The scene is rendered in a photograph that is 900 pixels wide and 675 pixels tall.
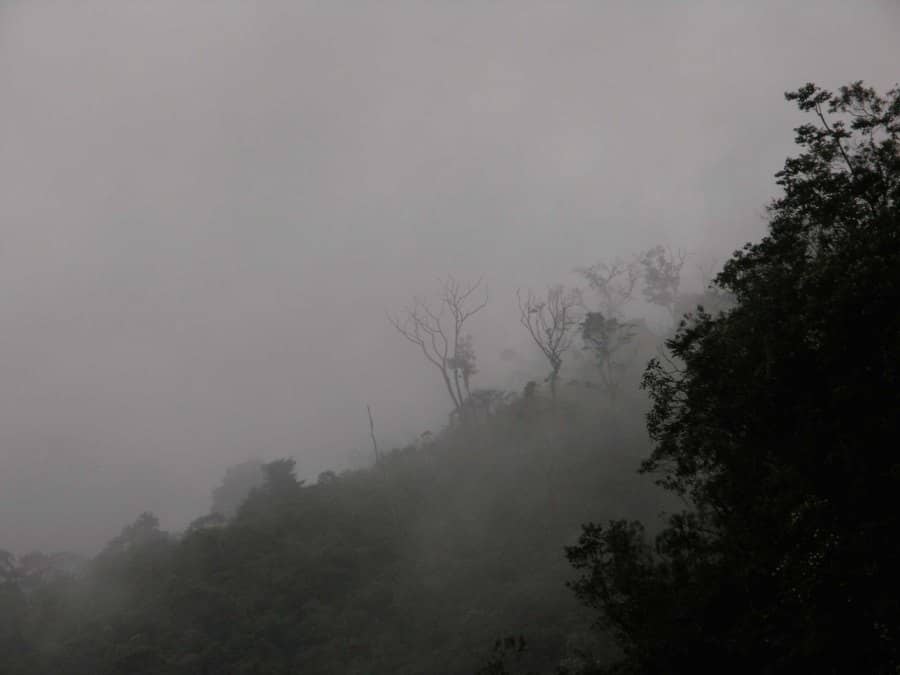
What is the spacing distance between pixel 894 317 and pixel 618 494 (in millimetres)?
27086

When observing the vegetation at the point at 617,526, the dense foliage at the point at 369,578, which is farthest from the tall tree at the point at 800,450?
the dense foliage at the point at 369,578

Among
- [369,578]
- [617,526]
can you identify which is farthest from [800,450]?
[369,578]

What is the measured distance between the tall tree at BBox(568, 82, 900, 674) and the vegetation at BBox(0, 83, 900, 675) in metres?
0.05

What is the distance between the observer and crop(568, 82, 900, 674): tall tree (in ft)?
30.2

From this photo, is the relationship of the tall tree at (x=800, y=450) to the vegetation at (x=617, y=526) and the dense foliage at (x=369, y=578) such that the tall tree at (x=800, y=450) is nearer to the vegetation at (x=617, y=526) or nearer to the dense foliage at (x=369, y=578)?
the vegetation at (x=617, y=526)

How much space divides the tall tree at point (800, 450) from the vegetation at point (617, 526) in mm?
50

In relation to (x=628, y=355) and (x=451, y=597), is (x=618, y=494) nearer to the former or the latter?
(x=451, y=597)

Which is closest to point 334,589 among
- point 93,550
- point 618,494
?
point 618,494

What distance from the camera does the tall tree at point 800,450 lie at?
920 cm

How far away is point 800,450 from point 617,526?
4378 millimetres

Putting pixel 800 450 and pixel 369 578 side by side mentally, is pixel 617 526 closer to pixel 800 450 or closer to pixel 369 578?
pixel 800 450

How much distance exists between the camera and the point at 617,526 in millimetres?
13219

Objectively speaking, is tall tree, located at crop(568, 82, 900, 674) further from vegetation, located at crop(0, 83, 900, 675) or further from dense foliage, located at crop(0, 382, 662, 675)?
dense foliage, located at crop(0, 382, 662, 675)

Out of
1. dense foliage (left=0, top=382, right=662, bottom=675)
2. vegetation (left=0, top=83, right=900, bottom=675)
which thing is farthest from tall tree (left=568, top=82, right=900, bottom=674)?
dense foliage (left=0, top=382, right=662, bottom=675)
